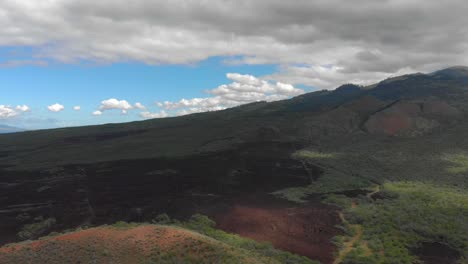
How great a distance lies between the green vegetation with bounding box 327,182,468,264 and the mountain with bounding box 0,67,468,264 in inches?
7.4

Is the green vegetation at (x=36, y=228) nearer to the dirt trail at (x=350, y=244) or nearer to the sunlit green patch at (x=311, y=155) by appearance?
the dirt trail at (x=350, y=244)

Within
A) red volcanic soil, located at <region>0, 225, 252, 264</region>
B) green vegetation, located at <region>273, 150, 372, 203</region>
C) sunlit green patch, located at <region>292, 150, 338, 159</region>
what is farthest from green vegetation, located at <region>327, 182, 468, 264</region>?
sunlit green patch, located at <region>292, 150, 338, 159</region>

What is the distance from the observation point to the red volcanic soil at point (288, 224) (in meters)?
46.3

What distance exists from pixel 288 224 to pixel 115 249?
28.7 meters

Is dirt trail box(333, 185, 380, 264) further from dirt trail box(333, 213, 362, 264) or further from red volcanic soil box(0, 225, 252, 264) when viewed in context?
red volcanic soil box(0, 225, 252, 264)

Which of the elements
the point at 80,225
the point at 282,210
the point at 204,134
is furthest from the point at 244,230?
the point at 204,134

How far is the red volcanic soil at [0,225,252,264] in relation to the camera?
33719 millimetres

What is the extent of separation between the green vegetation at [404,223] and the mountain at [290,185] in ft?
0.62

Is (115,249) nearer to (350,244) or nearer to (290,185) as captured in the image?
(350,244)

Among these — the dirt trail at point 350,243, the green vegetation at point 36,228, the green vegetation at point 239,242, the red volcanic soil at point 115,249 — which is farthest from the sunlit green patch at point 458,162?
the green vegetation at point 36,228

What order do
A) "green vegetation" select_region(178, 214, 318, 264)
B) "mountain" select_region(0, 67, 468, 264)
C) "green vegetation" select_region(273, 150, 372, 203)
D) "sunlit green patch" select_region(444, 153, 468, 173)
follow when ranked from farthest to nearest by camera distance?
"sunlit green patch" select_region(444, 153, 468, 173), "green vegetation" select_region(273, 150, 372, 203), "mountain" select_region(0, 67, 468, 264), "green vegetation" select_region(178, 214, 318, 264)

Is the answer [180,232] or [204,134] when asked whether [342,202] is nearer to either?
[180,232]

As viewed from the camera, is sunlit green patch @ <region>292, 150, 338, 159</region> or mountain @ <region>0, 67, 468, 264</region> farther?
sunlit green patch @ <region>292, 150, 338, 159</region>

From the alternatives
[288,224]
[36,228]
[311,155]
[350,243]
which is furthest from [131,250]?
[311,155]
